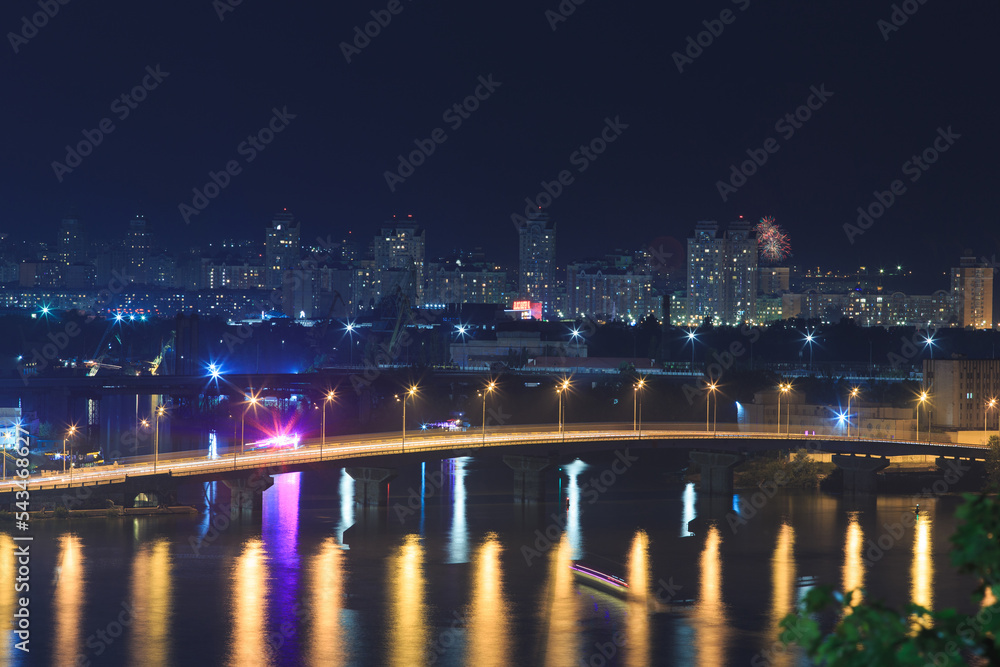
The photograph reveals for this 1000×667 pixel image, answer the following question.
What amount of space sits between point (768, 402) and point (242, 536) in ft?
89.7

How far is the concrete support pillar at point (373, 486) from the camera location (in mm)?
36688

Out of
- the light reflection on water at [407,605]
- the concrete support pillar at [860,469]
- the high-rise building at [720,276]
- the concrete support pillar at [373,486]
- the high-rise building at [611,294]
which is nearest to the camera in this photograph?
the light reflection on water at [407,605]

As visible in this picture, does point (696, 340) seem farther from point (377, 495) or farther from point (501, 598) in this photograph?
point (501, 598)

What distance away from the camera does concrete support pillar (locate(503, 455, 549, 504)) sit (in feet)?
128

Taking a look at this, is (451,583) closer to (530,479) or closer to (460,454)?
(460,454)

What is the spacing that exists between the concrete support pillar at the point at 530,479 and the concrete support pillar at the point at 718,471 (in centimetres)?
654

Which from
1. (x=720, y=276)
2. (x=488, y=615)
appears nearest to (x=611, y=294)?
(x=720, y=276)

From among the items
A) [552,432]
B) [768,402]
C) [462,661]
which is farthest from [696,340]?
[462,661]

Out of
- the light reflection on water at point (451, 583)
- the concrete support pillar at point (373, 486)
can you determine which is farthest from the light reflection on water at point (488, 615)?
the concrete support pillar at point (373, 486)

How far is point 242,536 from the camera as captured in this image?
102 feet

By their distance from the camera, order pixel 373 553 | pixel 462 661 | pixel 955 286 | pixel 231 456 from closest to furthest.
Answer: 1. pixel 462 661
2. pixel 373 553
3. pixel 231 456
4. pixel 955 286

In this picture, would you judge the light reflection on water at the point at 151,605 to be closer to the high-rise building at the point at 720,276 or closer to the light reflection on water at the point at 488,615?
the light reflection on water at the point at 488,615

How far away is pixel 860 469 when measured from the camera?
140 ft

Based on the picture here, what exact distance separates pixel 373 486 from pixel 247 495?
397 cm
